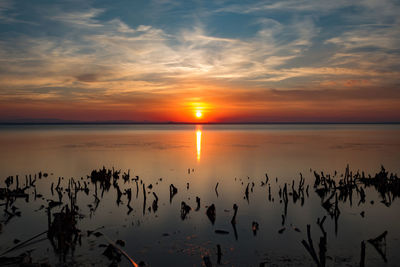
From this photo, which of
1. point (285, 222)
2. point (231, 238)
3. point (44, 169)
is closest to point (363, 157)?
point (285, 222)

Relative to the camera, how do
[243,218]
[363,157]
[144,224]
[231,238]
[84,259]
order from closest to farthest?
1. [84,259]
2. [231,238]
3. [144,224]
4. [243,218]
5. [363,157]

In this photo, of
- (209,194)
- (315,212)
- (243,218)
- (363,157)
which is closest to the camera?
(243,218)

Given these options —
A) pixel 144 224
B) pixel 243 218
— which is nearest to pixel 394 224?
pixel 243 218

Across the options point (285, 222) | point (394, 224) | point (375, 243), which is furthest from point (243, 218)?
point (394, 224)

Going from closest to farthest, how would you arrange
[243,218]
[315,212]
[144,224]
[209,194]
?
1. [144,224]
2. [243,218]
3. [315,212]
4. [209,194]

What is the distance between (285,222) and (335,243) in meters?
4.19

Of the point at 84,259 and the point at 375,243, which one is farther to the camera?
the point at 375,243

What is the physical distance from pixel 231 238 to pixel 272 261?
3.32 metres

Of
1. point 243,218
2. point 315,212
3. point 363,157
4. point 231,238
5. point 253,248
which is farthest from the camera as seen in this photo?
point 363,157

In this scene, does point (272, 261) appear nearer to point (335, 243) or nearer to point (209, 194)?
point (335, 243)

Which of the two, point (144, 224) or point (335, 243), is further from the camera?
point (144, 224)

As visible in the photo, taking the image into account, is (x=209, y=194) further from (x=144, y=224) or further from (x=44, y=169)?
(x=44, y=169)

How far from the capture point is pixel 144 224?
20219mm

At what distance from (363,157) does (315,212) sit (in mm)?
41059
